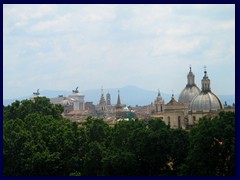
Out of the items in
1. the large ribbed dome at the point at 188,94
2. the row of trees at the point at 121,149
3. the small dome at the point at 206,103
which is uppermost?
the large ribbed dome at the point at 188,94

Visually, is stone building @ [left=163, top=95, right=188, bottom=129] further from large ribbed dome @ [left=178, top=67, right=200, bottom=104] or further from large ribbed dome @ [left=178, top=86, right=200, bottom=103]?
large ribbed dome @ [left=178, top=86, right=200, bottom=103]

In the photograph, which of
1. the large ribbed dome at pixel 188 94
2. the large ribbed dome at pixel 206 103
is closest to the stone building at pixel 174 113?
the large ribbed dome at pixel 206 103

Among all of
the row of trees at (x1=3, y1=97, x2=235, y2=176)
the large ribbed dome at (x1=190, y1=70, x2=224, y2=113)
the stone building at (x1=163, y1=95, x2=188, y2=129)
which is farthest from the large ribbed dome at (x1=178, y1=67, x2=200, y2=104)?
the row of trees at (x1=3, y1=97, x2=235, y2=176)

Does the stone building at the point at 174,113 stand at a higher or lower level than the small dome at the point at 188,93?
lower

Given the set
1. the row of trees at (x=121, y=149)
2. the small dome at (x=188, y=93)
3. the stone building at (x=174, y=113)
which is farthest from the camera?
the small dome at (x=188, y=93)

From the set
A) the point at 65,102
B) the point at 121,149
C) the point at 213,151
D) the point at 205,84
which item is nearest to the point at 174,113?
the point at 205,84

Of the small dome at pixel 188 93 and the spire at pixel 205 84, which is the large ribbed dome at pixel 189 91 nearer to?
the small dome at pixel 188 93

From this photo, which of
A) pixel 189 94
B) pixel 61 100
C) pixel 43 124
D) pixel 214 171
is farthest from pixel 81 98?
pixel 214 171
